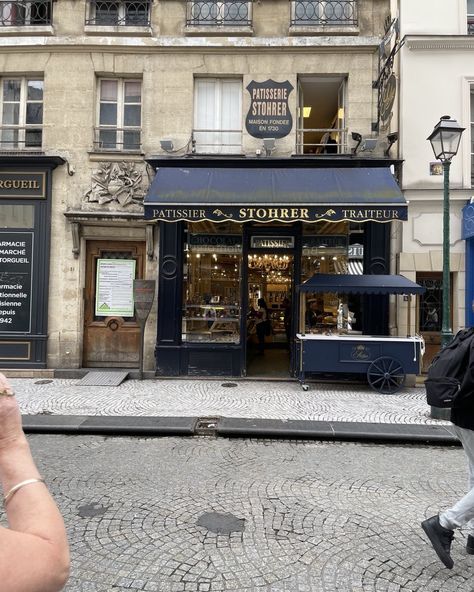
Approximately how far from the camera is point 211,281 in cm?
1012

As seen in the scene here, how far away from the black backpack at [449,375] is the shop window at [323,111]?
7.96 meters

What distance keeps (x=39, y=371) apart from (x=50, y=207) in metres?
3.83

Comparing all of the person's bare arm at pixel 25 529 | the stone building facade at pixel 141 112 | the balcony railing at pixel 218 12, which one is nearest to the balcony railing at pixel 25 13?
the stone building facade at pixel 141 112

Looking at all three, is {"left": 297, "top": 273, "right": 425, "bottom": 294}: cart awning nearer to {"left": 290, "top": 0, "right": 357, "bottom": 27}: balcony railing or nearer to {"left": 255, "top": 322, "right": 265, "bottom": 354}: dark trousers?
{"left": 255, "top": 322, "right": 265, "bottom": 354}: dark trousers

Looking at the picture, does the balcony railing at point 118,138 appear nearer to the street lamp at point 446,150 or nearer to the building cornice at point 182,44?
the building cornice at point 182,44

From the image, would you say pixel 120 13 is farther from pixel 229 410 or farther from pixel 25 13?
pixel 229 410

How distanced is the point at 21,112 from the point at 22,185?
193 centimetres

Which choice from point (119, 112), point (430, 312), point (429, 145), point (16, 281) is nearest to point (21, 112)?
point (119, 112)

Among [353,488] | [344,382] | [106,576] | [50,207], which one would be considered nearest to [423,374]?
[344,382]

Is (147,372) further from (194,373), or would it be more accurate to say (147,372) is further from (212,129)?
(212,129)

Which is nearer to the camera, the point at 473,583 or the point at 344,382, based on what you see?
the point at 473,583

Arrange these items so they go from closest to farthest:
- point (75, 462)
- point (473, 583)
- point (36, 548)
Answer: point (36, 548)
point (473, 583)
point (75, 462)

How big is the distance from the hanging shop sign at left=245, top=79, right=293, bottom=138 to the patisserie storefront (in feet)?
2.76

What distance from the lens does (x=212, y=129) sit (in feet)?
33.6
